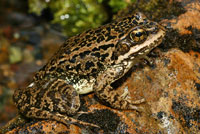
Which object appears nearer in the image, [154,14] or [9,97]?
[154,14]

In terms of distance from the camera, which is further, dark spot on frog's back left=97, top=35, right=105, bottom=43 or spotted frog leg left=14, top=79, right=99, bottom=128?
dark spot on frog's back left=97, top=35, right=105, bottom=43

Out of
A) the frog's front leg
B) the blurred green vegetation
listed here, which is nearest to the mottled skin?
the frog's front leg

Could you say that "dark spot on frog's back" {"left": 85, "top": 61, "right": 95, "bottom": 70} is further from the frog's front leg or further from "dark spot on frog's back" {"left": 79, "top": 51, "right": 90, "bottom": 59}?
the frog's front leg

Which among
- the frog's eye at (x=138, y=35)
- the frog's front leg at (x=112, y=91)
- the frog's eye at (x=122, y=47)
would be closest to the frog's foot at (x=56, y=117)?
the frog's front leg at (x=112, y=91)

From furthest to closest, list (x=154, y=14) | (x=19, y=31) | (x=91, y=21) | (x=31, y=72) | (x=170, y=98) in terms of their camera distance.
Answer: (x=19, y=31), (x=31, y=72), (x=91, y=21), (x=154, y=14), (x=170, y=98)

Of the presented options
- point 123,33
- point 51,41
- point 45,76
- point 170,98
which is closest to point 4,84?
point 51,41

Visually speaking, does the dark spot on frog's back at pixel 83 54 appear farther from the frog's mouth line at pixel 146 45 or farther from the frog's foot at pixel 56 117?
the frog's foot at pixel 56 117

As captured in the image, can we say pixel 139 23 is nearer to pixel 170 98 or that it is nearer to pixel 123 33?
pixel 123 33
